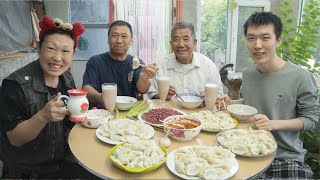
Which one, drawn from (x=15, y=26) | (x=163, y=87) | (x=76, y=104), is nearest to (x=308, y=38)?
(x=163, y=87)

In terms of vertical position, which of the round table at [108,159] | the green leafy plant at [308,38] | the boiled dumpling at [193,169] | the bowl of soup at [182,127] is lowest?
the round table at [108,159]

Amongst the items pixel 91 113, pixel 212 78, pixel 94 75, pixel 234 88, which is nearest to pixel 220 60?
pixel 234 88

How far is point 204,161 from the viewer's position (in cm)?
115

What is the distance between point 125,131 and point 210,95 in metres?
0.76

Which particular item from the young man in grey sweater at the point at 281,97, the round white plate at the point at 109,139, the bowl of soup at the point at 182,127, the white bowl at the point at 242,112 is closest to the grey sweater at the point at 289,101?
the young man in grey sweater at the point at 281,97

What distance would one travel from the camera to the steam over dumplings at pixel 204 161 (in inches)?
42.1

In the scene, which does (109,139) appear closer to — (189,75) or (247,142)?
(247,142)

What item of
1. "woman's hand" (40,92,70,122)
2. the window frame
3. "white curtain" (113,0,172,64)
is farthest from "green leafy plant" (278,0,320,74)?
"woman's hand" (40,92,70,122)

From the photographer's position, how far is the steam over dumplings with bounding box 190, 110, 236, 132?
1.55m

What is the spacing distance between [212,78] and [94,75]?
120 centimetres

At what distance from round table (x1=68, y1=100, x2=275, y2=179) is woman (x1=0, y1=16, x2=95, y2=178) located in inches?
10.0

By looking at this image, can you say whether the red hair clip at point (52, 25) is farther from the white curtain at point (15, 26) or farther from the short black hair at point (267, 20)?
the white curtain at point (15, 26)

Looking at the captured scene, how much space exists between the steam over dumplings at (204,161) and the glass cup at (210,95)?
659mm

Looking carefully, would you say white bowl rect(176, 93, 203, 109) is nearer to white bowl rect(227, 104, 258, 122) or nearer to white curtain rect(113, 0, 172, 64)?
white bowl rect(227, 104, 258, 122)
